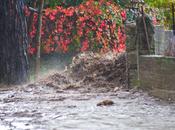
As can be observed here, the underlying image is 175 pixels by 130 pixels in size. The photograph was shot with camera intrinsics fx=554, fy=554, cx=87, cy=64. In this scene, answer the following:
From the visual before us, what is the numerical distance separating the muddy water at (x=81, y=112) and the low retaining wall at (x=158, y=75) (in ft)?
0.70

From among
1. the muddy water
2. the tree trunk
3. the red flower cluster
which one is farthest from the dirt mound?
the red flower cluster

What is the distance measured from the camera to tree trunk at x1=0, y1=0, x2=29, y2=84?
1162 cm

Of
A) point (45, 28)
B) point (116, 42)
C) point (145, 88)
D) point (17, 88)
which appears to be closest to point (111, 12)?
point (116, 42)

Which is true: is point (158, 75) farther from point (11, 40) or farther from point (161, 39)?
point (11, 40)

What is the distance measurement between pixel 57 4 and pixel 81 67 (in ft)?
13.9

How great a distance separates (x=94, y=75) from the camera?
1113 cm

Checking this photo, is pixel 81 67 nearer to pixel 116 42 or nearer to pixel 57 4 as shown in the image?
pixel 116 42

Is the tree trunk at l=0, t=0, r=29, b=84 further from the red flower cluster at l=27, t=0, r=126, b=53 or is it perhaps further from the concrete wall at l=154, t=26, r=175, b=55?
the concrete wall at l=154, t=26, r=175, b=55

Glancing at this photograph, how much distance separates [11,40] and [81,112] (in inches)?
186

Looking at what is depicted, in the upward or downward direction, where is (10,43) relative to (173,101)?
upward

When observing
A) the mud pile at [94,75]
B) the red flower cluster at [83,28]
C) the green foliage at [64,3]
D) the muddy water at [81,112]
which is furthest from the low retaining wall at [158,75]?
the green foliage at [64,3]

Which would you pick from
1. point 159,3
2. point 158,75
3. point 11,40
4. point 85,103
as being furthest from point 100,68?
point 159,3

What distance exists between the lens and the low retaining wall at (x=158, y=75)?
337 inches

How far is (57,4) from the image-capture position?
15.8 meters
